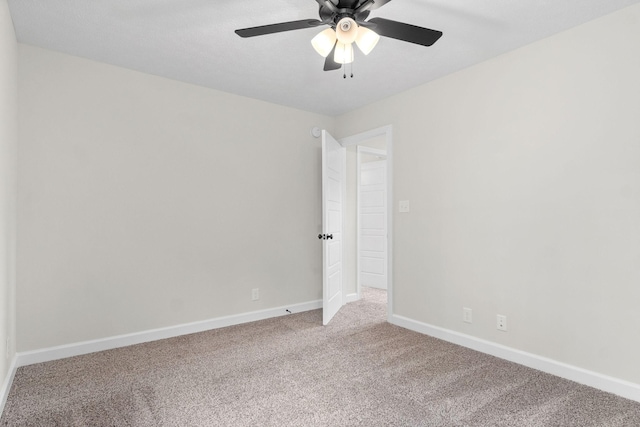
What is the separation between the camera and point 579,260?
2.43 metres

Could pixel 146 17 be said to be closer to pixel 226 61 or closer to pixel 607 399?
pixel 226 61

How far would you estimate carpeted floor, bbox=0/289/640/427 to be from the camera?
1979 mm

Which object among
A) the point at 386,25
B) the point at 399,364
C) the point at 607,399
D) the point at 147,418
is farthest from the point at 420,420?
the point at 386,25

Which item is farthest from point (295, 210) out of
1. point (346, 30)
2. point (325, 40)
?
point (346, 30)

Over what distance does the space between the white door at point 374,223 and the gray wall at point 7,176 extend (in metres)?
4.17

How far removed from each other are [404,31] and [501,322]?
2292 millimetres

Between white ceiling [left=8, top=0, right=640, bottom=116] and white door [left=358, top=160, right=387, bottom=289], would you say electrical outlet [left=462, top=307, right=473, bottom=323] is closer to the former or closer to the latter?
white ceiling [left=8, top=0, right=640, bottom=116]

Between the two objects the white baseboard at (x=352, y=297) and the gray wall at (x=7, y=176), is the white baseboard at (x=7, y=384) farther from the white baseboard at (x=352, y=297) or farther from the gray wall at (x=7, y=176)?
the white baseboard at (x=352, y=297)

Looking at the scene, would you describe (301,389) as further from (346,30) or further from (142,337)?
(346,30)

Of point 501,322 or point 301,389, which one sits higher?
point 501,322

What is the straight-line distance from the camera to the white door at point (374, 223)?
5680mm

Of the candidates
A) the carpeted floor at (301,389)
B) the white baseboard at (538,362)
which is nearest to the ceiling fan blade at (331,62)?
the carpeted floor at (301,389)

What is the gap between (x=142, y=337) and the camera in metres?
3.19

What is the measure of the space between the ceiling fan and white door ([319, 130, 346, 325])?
5.70 ft
